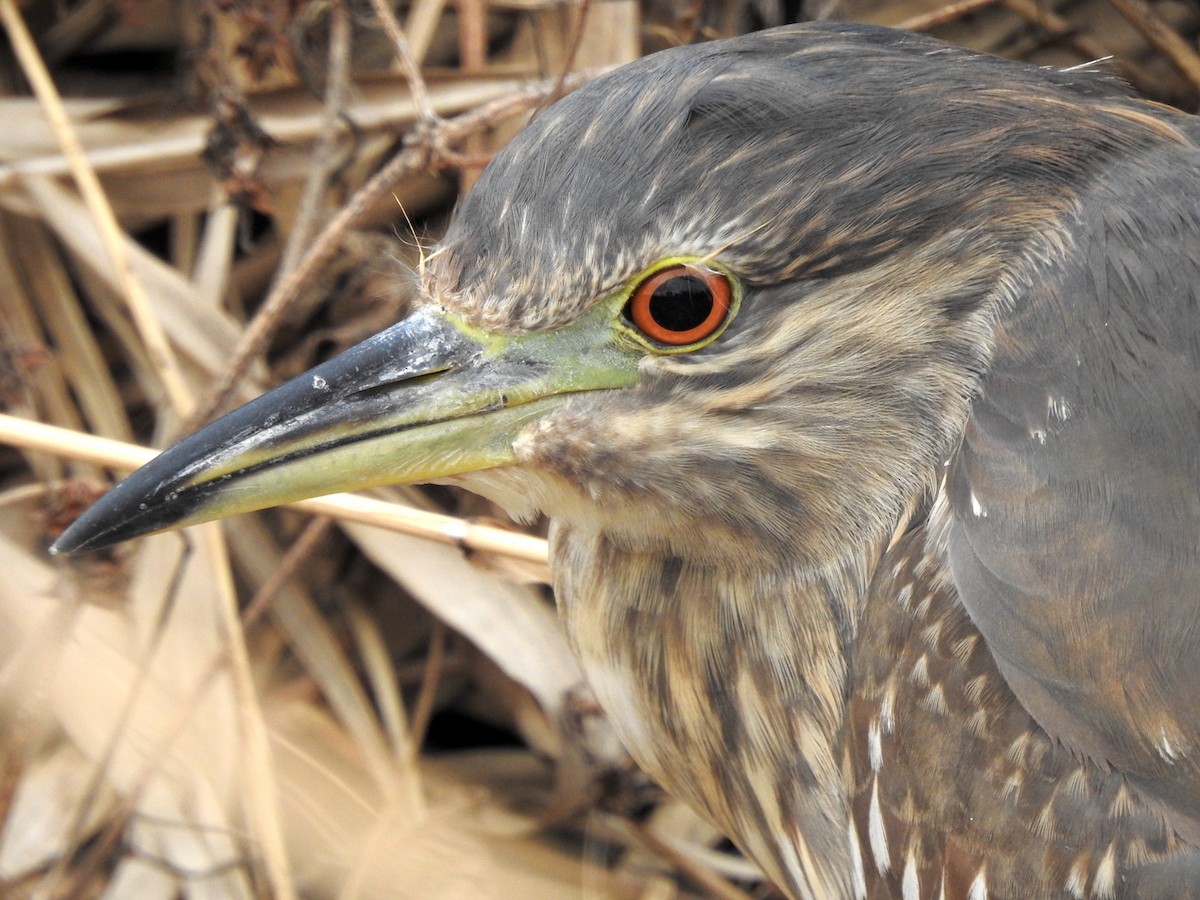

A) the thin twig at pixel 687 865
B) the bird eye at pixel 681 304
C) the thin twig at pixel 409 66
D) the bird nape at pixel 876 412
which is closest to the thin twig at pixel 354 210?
the thin twig at pixel 409 66

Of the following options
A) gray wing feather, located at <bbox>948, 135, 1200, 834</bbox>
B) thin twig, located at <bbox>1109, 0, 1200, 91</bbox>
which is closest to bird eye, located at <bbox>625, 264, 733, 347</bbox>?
gray wing feather, located at <bbox>948, 135, 1200, 834</bbox>

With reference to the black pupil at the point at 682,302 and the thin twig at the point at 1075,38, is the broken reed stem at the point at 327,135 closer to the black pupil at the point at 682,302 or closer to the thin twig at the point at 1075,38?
the black pupil at the point at 682,302

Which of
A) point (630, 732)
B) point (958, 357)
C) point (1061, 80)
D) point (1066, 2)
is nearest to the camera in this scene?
point (958, 357)

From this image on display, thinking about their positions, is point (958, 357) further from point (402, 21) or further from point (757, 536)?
point (402, 21)

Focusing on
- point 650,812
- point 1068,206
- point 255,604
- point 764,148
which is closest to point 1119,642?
point 1068,206

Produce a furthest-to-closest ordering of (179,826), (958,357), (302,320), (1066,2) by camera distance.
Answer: (1066,2)
(302,320)
(179,826)
(958,357)

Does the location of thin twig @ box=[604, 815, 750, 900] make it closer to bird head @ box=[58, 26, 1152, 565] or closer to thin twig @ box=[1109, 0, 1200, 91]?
bird head @ box=[58, 26, 1152, 565]
